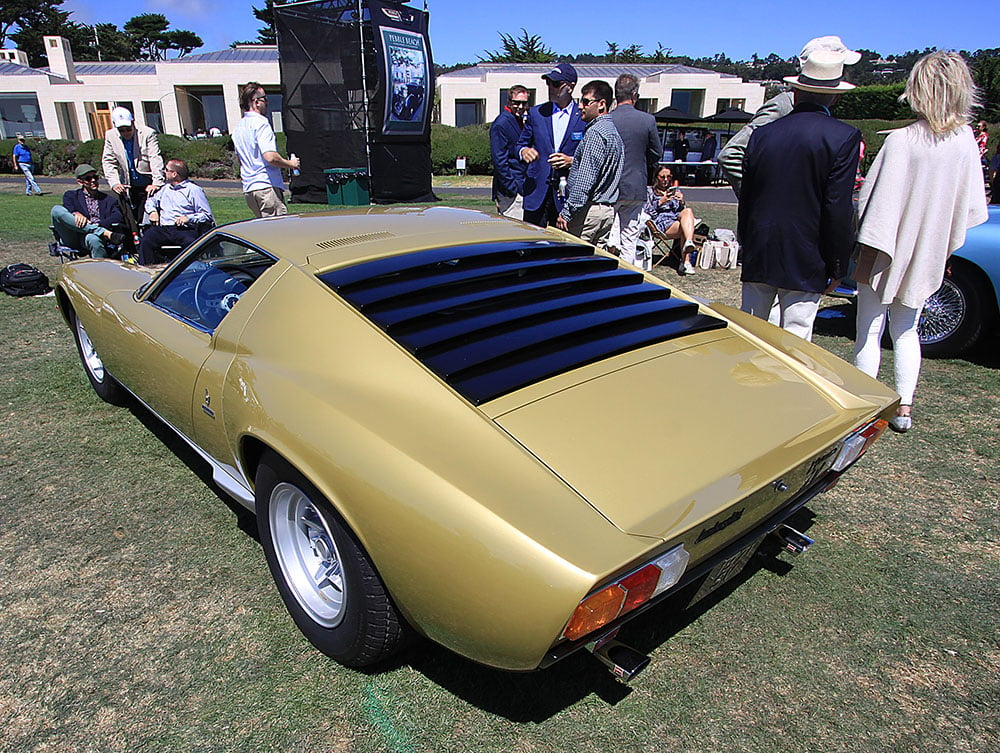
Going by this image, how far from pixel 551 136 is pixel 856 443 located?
173 inches

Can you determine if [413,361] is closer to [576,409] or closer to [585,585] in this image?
[576,409]

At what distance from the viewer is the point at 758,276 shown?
11.3 ft

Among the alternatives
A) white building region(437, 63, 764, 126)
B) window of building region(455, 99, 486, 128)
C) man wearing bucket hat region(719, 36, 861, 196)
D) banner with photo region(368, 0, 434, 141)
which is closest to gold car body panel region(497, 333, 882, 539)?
man wearing bucket hat region(719, 36, 861, 196)

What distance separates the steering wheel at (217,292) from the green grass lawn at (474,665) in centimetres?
88

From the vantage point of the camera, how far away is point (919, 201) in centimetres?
318

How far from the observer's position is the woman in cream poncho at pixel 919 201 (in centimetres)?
302

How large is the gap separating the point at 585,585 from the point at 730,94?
41.2 meters

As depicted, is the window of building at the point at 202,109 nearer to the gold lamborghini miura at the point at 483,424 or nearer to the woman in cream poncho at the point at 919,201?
the gold lamborghini miura at the point at 483,424

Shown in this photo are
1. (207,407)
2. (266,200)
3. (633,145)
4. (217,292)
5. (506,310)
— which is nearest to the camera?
(506,310)

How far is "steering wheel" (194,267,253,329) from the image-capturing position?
2.55 m

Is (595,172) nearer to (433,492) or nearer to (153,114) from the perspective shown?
(433,492)

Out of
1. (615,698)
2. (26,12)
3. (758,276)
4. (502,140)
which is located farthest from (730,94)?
(26,12)

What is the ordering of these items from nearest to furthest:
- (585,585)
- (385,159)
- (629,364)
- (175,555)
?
(585,585)
(629,364)
(175,555)
(385,159)

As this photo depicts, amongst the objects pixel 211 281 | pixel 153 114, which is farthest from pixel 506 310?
Result: pixel 153 114
